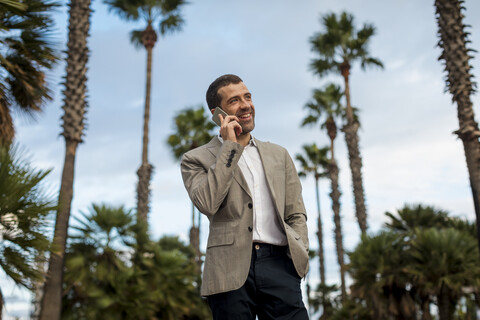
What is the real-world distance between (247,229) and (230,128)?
49cm

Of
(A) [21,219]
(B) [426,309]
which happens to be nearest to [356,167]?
(B) [426,309]

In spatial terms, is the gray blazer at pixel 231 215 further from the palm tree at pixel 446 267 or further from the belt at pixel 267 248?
the palm tree at pixel 446 267

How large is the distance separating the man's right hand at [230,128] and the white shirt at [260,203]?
0.17 metres

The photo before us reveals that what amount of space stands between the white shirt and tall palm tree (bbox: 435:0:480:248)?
6312 mm

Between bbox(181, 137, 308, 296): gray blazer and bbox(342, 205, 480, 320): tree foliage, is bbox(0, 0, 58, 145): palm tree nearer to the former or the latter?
bbox(181, 137, 308, 296): gray blazer

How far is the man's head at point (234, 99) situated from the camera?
2492 mm

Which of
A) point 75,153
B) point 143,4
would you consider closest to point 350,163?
point 143,4

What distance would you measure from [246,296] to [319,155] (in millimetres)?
29643

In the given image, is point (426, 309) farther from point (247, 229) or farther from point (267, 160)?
point (247, 229)

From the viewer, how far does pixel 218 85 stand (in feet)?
8.45

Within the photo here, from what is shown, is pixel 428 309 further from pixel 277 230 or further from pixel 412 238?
pixel 277 230

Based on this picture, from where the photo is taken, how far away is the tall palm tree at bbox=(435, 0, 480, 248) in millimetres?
7789

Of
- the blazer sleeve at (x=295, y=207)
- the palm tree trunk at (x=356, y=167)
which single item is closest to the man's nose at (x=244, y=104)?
the blazer sleeve at (x=295, y=207)

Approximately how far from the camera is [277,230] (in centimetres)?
230
